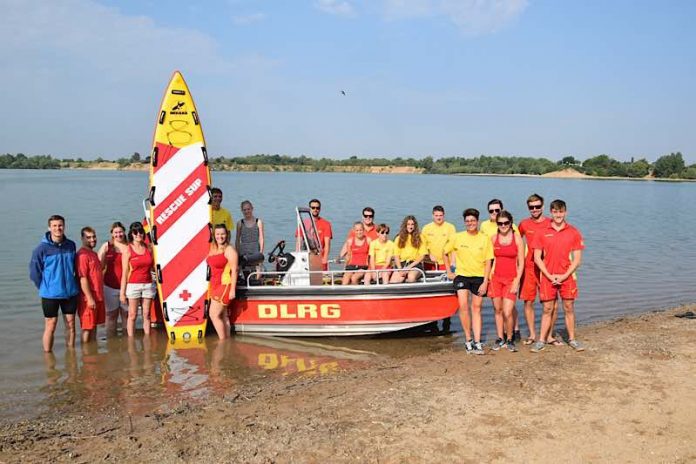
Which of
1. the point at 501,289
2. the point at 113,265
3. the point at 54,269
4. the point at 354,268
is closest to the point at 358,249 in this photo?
the point at 354,268

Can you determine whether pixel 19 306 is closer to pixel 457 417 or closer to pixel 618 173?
pixel 457 417

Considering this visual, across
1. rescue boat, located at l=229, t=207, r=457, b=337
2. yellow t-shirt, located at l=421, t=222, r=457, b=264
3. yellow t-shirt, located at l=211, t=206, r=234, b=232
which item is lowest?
rescue boat, located at l=229, t=207, r=457, b=337

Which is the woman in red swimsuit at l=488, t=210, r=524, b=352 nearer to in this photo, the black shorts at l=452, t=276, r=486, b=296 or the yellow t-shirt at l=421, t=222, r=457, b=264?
the black shorts at l=452, t=276, r=486, b=296

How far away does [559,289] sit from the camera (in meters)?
6.98

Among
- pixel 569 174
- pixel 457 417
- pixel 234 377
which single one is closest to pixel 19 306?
pixel 234 377

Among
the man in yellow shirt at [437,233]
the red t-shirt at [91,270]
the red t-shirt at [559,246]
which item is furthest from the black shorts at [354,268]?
the red t-shirt at [91,270]

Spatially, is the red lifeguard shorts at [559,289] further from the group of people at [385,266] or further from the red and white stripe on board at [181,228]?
the red and white stripe on board at [181,228]

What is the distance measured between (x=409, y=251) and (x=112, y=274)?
13.9 ft

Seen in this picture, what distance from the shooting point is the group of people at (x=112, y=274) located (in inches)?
283

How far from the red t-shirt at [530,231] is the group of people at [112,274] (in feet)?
12.6

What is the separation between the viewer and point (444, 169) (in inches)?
5226

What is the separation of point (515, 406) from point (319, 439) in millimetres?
1807

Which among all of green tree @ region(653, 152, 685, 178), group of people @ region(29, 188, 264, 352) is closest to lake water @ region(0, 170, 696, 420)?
group of people @ region(29, 188, 264, 352)

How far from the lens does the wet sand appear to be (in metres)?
4.39
